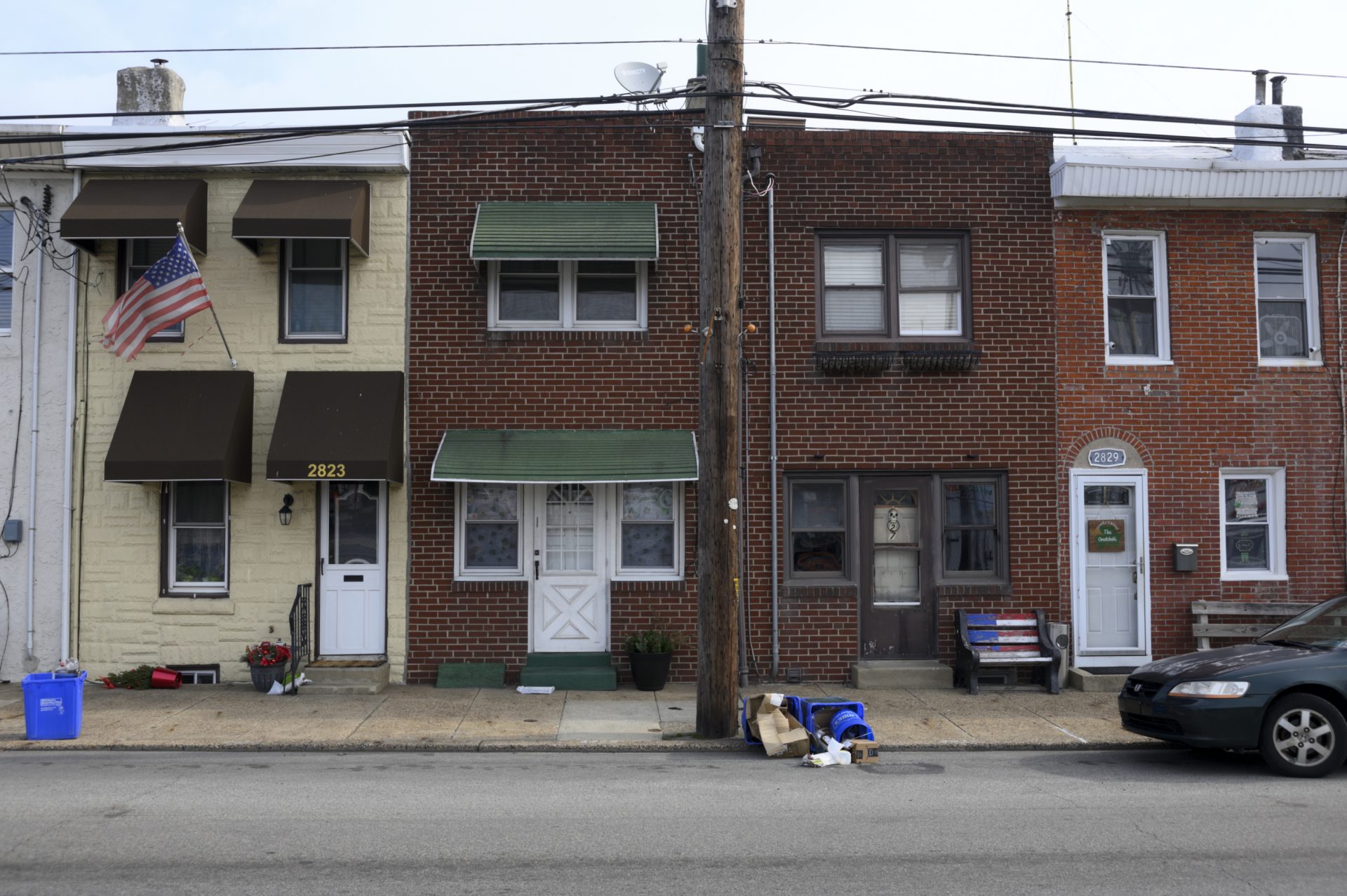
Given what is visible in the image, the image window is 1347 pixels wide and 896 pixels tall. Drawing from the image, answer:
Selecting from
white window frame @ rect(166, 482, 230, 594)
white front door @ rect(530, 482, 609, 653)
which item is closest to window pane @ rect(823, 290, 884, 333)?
white front door @ rect(530, 482, 609, 653)

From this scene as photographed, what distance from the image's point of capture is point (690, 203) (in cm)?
1397

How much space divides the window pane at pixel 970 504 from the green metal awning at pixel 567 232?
4773mm

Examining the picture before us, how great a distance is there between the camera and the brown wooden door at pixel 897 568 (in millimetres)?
13844

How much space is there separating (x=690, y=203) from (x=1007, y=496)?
17.7 ft

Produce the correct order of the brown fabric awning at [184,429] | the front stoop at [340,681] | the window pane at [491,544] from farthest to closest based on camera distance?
the window pane at [491,544], the front stoop at [340,681], the brown fabric awning at [184,429]

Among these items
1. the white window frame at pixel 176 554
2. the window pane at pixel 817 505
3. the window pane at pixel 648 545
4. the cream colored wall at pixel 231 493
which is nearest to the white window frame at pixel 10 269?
the cream colored wall at pixel 231 493

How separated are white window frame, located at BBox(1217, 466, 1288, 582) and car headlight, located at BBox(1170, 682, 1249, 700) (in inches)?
217

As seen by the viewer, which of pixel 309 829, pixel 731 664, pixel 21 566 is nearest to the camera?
pixel 309 829

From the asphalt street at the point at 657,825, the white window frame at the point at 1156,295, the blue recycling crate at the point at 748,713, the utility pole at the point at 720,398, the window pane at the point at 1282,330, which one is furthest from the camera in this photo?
the window pane at the point at 1282,330

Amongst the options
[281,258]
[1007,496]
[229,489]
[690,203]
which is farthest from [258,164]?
[1007,496]

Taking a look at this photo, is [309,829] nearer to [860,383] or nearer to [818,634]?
[818,634]

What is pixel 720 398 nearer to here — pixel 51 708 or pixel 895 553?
pixel 895 553

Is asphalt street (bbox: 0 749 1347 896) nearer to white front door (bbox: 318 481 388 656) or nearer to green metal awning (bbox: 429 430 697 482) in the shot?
white front door (bbox: 318 481 388 656)

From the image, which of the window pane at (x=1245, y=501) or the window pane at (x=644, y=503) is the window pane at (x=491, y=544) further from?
the window pane at (x=1245, y=501)
